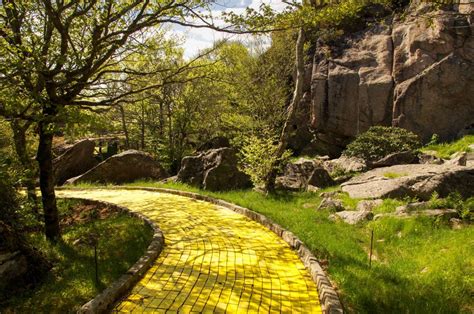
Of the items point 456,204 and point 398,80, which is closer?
point 456,204

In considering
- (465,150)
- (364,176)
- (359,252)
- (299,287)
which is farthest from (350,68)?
(299,287)

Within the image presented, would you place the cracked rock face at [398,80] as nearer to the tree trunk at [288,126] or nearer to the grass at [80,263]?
the tree trunk at [288,126]

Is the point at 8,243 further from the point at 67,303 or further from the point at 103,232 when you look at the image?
the point at 103,232

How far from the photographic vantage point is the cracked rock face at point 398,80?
19.2m

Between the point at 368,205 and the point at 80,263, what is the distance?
772cm

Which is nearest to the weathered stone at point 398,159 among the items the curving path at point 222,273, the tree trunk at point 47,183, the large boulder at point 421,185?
the large boulder at point 421,185

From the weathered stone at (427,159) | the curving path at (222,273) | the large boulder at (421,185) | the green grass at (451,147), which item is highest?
the green grass at (451,147)

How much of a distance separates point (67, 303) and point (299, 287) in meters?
3.73

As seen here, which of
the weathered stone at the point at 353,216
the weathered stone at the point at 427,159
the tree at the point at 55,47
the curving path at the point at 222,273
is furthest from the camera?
the weathered stone at the point at 427,159

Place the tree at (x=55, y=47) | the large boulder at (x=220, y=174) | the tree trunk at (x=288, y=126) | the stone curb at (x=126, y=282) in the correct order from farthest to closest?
1. the large boulder at (x=220, y=174)
2. the tree trunk at (x=288, y=126)
3. the tree at (x=55, y=47)
4. the stone curb at (x=126, y=282)

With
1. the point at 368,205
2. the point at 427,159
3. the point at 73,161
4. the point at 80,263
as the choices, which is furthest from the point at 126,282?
the point at 73,161

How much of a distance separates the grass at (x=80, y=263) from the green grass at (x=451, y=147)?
14.6 metres

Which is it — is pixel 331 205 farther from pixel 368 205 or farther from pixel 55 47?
pixel 55 47

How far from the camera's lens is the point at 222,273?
644 cm
